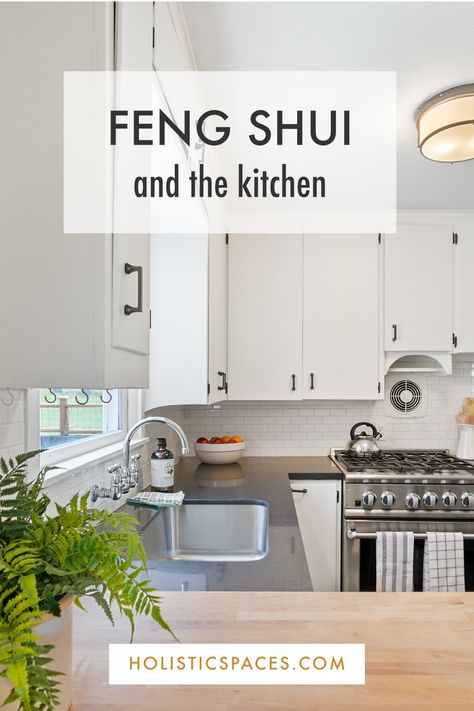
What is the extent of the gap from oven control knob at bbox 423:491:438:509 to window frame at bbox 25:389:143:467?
167 cm

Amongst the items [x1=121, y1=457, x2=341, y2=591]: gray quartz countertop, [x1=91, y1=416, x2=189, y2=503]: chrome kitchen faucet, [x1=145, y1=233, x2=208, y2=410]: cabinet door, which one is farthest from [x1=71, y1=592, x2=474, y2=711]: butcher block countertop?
[x1=145, y1=233, x2=208, y2=410]: cabinet door

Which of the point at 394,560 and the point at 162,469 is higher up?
the point at 162,469

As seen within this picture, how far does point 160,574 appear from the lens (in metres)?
1.28

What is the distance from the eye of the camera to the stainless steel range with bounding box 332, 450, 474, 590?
9.48 feet

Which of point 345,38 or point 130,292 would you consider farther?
point 345,38

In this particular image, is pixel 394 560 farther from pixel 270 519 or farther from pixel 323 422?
pixel 270 519

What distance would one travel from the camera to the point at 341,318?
11.0 ft

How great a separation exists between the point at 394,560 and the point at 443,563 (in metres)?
0.25

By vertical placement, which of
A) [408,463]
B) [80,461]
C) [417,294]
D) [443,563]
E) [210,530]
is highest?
A: [417,294]

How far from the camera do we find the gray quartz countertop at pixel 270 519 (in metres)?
1.25

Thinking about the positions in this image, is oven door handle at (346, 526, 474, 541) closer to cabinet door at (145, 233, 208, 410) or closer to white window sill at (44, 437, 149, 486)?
cabinet door at (145, 233, 208, 410)

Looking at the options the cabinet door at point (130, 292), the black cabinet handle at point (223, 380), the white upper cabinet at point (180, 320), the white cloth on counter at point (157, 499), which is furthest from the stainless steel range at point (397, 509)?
the cabinet door at point (130, 292)

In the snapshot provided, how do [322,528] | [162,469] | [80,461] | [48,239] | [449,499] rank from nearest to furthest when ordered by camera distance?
[48,239] → [80,461] → [162,469] → [449,499] → [322,528]

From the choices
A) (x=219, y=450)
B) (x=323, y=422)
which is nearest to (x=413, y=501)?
(x=323, y=422)
